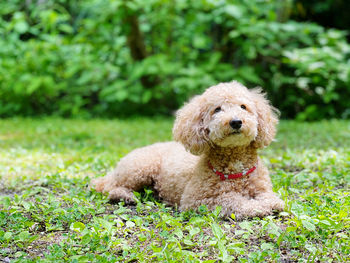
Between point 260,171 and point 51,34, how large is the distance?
8748 mm

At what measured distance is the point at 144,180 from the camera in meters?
3.91

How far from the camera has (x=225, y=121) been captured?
10.1ft

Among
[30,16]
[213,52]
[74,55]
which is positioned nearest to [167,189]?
[213,52]

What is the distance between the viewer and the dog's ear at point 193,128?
10.8ft

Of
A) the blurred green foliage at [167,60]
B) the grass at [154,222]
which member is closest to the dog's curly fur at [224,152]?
the grass at [154,222]

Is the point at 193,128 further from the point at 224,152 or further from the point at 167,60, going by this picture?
the point at 167,60

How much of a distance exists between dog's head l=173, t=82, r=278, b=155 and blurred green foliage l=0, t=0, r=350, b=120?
541cm

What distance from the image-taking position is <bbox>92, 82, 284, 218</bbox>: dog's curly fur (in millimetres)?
3125

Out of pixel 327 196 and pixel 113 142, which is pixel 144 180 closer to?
pixel 327 196

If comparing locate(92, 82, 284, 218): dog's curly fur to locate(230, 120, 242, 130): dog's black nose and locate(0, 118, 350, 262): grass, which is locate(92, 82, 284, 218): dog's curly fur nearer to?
Result: locate(230, 120, 242, 130): dog's black nose

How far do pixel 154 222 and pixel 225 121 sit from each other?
90 centimetres

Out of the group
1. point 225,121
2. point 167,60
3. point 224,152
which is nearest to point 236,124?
point 225,121

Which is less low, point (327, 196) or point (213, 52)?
point (213, 52)

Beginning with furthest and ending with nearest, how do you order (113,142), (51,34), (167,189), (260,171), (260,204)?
(51,34) < (113,142) < (167,189) < (260,171) < (260,204)
